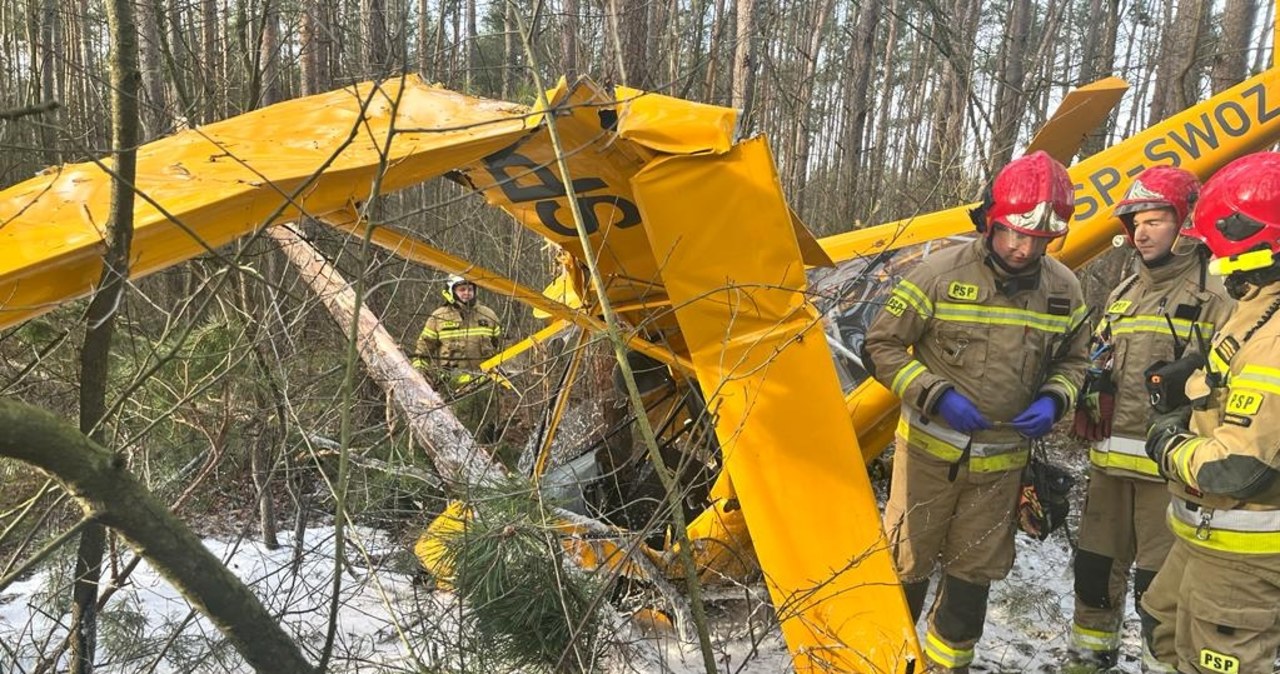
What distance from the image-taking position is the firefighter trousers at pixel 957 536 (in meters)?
3.28

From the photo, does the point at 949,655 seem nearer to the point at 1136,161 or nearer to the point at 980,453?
the point at 980,453

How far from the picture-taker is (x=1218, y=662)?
254cm

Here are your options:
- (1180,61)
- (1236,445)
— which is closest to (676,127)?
(1236,445)

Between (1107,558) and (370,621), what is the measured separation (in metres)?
3.46

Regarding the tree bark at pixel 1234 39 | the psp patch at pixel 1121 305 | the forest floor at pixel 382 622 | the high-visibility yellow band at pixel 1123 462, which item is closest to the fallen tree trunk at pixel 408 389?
the forest floor at pixel 382 622

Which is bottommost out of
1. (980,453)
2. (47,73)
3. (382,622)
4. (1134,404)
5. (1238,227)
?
(382,622)

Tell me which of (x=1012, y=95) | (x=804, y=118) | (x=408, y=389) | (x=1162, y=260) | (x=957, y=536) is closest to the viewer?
(x=957, y=536)

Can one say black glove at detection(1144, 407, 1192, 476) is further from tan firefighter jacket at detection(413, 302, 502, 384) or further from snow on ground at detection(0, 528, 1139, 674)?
tan firefighter jacket at detection(413, 302, 502, 384)

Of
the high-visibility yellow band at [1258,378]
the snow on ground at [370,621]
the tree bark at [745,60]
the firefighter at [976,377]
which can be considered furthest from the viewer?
the tree bark at [745,60]

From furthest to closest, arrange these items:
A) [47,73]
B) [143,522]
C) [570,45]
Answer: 1. [47,73]
2. [570,45]
3. [143,522]

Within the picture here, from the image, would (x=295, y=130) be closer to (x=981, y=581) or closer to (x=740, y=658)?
(x=740, y=658)

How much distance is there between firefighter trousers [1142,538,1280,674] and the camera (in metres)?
2.48

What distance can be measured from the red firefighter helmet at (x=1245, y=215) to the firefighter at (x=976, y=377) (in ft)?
1.73

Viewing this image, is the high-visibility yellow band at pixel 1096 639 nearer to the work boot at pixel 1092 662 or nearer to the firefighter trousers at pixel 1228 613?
the work boot at pixel 1092 662
